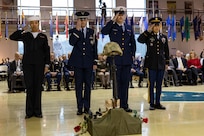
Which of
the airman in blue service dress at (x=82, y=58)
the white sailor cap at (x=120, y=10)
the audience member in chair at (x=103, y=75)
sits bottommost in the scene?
the audience member in chair at (x=103, y=75)

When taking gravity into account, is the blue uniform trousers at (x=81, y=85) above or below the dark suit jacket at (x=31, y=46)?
below

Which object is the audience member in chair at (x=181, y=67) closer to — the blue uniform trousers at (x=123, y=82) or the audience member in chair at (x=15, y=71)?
the audience member in chair at (x=15, y=71)

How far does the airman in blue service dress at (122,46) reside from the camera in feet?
15.3

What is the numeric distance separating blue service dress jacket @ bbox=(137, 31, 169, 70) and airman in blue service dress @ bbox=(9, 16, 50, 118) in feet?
4.99

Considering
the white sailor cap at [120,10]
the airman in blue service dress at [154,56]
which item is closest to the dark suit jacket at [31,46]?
the white sailor cap at [120,10]

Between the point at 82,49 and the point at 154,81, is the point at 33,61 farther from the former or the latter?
the point at 154,81

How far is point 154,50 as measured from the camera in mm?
5066

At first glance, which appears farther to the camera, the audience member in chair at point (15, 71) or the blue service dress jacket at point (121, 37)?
the audience member in chair at point (15, 71)

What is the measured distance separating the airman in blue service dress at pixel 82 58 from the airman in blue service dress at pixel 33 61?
15.5 inches

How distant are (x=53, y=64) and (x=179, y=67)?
380cm

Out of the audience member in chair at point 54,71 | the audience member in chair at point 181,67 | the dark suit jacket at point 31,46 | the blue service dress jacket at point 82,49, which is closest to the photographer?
the dark suit jacket at point 31,46

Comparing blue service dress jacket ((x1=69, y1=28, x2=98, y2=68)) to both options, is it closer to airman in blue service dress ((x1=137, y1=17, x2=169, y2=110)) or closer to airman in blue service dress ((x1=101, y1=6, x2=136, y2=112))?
airman in blue service dress ((x1=101, y1=6, x2=136, y2=112))

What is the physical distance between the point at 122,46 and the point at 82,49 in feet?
1.83

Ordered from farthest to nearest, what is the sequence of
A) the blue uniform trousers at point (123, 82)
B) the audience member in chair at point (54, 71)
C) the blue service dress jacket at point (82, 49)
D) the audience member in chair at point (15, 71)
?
the audience member in chair at point (54, 71) → the audience member in chair at point (15, 71) → the blue uniform trousers at point (123, 82) → the blue service dress jacket at point (82, 49)
